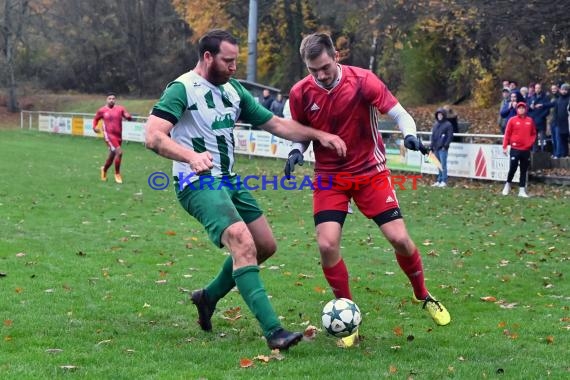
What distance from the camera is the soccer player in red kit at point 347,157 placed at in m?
6.35

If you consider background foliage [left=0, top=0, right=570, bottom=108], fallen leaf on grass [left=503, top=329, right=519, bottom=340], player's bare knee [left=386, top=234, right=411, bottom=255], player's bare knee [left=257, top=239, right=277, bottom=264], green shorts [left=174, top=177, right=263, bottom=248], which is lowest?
fallen leaf on grass [left=503, top=329, right=519, bottom=340]

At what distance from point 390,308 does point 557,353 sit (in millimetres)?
1852

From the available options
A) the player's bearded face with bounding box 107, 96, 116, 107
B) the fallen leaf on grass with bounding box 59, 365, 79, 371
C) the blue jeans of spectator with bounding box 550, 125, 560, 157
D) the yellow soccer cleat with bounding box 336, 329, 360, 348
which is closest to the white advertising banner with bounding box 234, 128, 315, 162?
the player's bearded face with bounding box 107, 96, 116, 107

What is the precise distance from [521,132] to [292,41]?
3076 centimetres

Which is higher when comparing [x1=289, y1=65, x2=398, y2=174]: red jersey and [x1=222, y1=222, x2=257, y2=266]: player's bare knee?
[x1=289, y1=65, x2=398, y2=174]: red jersey

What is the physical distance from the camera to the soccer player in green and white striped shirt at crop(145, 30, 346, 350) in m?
5.62

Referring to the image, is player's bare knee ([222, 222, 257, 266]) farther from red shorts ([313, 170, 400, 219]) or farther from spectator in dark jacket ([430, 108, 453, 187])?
spectator in dark jacket ([430, 108, 453, 187])

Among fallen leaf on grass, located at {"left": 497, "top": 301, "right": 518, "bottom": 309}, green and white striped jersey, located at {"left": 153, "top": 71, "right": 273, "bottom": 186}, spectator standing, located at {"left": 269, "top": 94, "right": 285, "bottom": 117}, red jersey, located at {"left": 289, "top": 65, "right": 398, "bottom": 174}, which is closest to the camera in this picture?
green and white striped jersey, located at {"left": 153, "top": 71, "right": 273, "bottom": 186}

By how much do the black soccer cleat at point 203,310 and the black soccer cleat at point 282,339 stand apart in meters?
0.99

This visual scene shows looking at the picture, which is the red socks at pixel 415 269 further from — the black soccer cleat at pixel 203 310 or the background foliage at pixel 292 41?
the background foliage at pixel 292 41

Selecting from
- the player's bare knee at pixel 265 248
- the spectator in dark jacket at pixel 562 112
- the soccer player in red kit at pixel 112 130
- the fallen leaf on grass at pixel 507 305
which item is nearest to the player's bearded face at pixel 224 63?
the player's bare knee at pixel 265 248

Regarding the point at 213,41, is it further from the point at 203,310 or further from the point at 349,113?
the point at 203,310

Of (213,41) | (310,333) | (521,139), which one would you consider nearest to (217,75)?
(213,41)

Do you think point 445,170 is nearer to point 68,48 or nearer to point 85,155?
point 85,155
